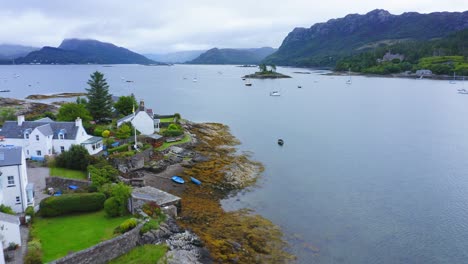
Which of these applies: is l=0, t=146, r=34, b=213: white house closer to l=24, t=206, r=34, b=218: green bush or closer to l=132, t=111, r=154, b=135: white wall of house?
l=24, t=206, r=34, b=218: green bush

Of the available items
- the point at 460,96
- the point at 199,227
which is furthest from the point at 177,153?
the point at 460,96

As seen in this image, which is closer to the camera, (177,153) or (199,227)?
(199,227)

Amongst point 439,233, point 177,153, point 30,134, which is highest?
point 30,134

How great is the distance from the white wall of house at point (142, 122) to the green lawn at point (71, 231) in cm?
2482

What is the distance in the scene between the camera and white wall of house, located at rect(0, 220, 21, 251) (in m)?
20.9

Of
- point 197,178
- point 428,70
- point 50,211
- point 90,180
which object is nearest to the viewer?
point 50,211

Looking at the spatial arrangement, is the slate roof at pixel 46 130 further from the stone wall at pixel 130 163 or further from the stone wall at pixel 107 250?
the stone wall at pixel 107 250

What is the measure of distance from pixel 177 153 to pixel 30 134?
16665 mm

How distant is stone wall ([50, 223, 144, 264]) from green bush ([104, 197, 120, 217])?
9.83 ft

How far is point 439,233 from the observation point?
3088cm

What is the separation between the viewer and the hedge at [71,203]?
87.8 ft

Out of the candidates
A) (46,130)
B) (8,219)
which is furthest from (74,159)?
(8,219)

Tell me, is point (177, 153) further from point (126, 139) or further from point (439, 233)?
point (439, 233)

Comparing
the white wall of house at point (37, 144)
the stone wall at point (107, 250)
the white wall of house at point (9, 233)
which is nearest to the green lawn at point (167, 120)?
the white wall of house at point (37, 144)
